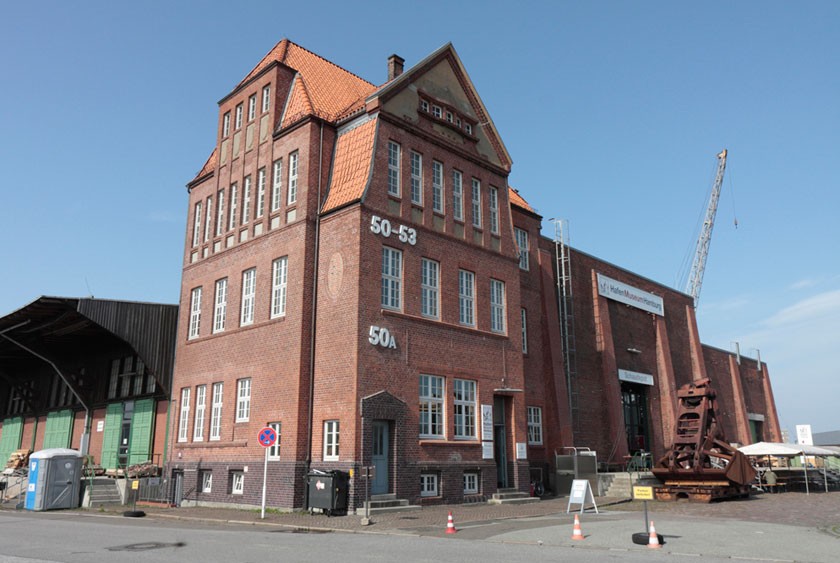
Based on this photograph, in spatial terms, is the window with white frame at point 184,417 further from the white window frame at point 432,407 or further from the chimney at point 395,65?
the chimney at point 395,65

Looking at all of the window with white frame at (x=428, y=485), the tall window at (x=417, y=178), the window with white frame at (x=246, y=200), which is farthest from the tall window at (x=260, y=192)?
the window with white frame at (x=428, y=485)

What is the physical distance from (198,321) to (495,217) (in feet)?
44.3

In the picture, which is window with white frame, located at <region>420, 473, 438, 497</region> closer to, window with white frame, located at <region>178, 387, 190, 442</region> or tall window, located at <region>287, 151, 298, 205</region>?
window with white frame, located at <region>178, 387, 190, 442</region>

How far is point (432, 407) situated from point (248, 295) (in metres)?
8.52

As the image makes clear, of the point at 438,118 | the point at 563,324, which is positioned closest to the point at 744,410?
the point at 563,324

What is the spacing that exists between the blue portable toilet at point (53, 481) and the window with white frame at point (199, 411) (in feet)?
17.3

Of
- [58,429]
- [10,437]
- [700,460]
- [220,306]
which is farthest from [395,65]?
[10,437]

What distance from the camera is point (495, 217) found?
29344 mm

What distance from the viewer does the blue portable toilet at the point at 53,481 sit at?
26.7 meters

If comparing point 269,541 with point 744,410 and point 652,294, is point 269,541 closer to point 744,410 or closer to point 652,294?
point 652,294

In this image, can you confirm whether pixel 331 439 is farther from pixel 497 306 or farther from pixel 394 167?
pixel 394 167

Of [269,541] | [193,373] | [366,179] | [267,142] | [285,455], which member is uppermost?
[267,142]

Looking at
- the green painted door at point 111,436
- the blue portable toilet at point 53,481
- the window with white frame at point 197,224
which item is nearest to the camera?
the blue portable toilet at point 53,481

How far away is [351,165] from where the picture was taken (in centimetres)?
2481
